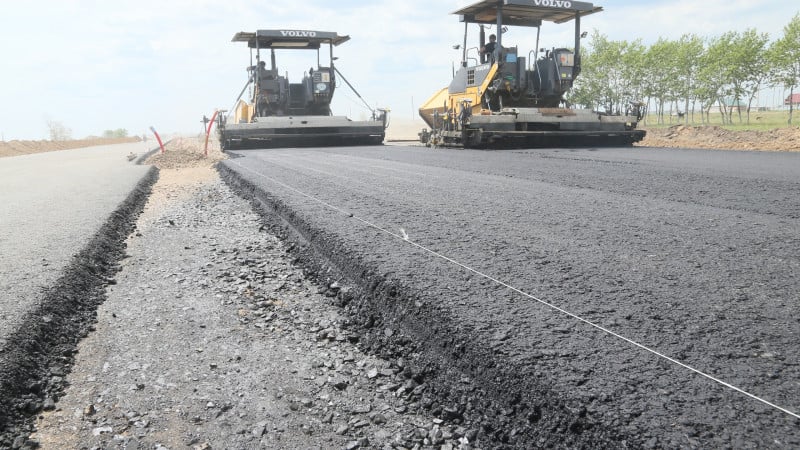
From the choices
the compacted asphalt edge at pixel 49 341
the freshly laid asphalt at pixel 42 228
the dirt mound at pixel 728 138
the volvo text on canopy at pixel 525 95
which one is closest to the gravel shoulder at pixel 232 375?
the compacted asphalt edge at pixel 49 341

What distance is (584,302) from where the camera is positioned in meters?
2.28

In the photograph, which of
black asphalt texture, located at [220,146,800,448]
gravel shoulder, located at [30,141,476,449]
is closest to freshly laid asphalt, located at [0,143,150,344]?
gravel shoulder, located at [30,141,476,449]

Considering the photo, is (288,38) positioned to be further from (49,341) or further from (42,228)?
(49,341)

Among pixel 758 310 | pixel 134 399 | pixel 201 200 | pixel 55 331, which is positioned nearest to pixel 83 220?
pixel 201 200

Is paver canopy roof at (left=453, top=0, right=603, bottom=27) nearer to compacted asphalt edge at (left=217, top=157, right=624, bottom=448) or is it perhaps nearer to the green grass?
compacted asphalt edge at (left=217, top=157, right=624, bottom=448)

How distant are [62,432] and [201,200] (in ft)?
18.6

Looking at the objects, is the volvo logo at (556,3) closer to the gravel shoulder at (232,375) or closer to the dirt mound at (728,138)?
the dirt mound at (728,138)

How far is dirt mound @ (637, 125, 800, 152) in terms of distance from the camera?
13.2m

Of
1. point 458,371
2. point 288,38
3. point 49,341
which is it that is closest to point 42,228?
point 49,341

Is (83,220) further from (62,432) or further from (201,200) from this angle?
(62,432)

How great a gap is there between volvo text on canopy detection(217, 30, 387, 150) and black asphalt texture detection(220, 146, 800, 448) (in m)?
10.3

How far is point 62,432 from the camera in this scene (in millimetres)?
1892

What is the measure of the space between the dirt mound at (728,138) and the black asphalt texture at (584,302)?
9335 millimetres

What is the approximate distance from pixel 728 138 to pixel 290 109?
1260 cm
